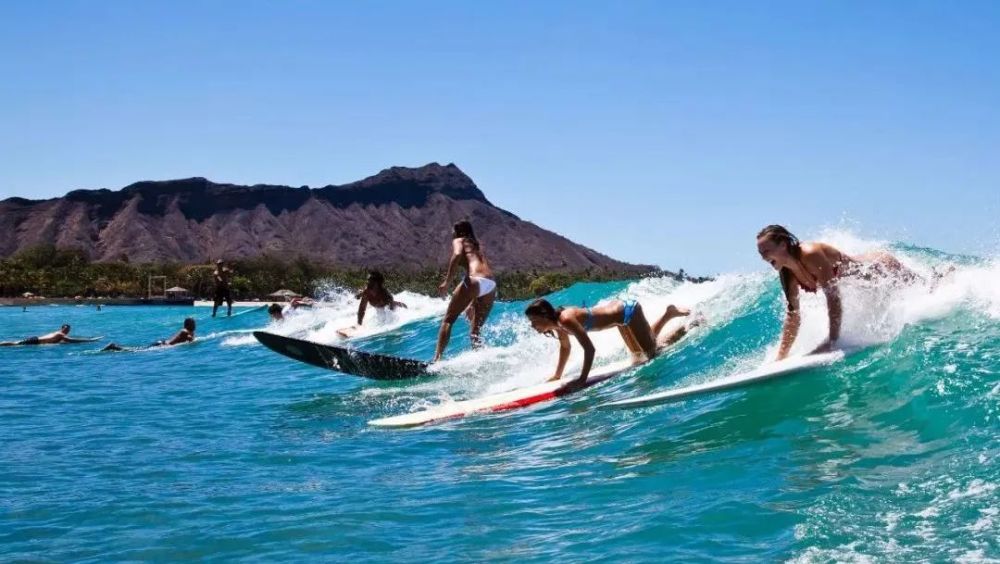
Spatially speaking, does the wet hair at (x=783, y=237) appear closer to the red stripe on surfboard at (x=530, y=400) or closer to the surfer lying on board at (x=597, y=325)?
the surfer lying on board at (x=597, y=325)

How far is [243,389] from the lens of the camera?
12.6 metres

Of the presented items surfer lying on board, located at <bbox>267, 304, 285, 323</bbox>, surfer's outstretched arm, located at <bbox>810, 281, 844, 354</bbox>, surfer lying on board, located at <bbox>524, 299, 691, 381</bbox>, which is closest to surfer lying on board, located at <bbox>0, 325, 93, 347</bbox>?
surfer lying on board, located at <bbox>267, 304, 285, 323</bbox>

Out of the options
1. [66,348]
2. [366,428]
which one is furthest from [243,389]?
[66,348]

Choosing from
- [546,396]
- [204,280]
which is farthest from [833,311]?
[204,280]

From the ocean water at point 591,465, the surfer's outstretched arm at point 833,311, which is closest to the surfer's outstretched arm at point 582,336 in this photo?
the ocean water at point 591,465

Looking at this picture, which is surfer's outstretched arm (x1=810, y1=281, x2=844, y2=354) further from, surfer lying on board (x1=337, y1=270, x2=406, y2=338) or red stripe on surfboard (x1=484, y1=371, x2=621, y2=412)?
surfer lying on board (x1=337, y1=270, x2=406, y2=338)

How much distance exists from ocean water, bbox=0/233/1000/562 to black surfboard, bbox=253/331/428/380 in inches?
28.5

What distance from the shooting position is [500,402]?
9039 millimetres

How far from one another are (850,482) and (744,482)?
542mm

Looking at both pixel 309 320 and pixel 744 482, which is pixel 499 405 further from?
pixel 309 320

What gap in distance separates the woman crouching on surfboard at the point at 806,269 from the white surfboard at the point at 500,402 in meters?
2.14

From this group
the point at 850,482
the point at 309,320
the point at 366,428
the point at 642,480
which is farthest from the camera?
the point at 309,320

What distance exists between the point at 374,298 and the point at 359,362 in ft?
21.4

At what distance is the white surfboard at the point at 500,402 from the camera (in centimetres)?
862
